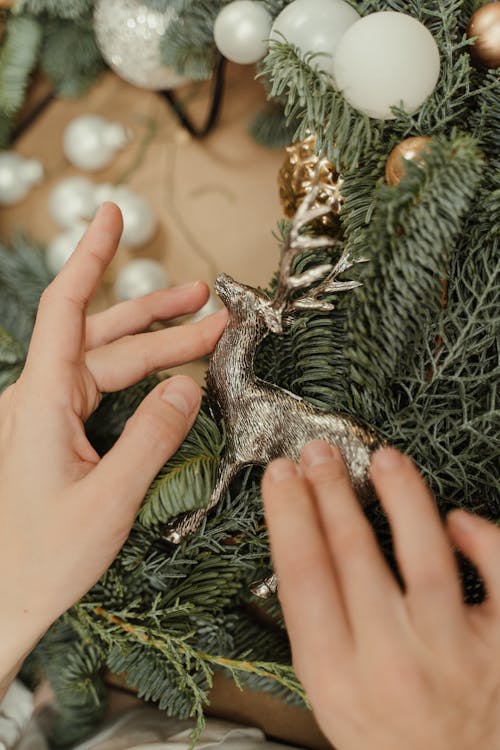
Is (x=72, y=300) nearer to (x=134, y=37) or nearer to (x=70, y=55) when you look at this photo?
(x=134, y=37)

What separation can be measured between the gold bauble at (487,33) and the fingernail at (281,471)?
0.37 metres

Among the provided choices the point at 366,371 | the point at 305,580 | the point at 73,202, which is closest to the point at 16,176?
the point at 73,202

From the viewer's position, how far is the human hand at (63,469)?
1.59ft

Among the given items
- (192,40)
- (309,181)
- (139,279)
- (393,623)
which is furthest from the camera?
(139,279)

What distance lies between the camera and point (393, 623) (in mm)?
347

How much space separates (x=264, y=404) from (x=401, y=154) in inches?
8.9

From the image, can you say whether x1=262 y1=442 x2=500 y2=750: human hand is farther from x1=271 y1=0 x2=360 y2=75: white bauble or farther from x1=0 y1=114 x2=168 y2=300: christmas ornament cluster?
x1=0 y1=114 x2=168 y2=300: christmas ornament cluster

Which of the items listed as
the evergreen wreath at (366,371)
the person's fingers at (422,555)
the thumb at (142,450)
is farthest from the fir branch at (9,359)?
the person's fingers at (422,555)

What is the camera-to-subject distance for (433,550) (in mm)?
354

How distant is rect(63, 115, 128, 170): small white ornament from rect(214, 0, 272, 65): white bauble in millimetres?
324

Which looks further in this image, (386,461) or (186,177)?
(186,177)

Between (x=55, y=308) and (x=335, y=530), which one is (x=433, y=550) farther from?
(x=55, y=308)

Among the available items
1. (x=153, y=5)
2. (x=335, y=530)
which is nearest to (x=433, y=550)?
(x=335, y=530)

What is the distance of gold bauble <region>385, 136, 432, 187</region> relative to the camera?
460 millimetres
